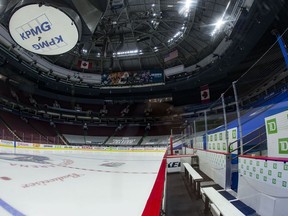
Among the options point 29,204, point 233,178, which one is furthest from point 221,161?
point 29,204

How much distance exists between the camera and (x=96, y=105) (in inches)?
1114

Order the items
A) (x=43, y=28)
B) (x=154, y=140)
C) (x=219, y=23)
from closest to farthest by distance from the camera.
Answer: (x=43, y=28) → (x=219, y=23) → (x=154, y=140)

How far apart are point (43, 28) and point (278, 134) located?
12.3 ft

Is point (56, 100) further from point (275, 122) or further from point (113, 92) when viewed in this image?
point (275, 122)

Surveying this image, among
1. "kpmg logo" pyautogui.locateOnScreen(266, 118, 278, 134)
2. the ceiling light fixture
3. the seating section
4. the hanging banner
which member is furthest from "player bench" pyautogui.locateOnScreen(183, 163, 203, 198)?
the hanging banner

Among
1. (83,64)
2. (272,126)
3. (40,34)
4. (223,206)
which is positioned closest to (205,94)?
(83,64)

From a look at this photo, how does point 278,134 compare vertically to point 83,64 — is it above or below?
below

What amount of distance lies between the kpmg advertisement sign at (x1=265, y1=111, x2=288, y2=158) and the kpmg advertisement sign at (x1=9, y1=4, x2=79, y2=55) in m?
3.27

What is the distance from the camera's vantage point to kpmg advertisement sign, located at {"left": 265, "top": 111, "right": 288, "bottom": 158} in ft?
8.14

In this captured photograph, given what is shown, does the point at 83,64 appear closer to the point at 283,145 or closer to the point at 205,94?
the point at 205,94

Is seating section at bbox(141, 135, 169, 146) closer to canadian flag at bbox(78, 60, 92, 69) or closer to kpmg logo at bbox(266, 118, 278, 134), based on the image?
canadian flag at bbox(78, 60, 92, 69)

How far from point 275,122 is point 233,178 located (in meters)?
1.64

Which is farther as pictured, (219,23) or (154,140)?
(154,140)

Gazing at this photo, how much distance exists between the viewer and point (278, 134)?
103 inches
